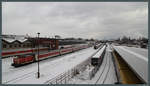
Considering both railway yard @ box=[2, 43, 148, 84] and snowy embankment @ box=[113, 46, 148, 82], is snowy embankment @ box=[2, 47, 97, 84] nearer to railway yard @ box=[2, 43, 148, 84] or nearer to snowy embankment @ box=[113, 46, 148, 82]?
railway yard @ box=[2, 43, 148, 84]

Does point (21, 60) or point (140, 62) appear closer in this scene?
point (140, 62)

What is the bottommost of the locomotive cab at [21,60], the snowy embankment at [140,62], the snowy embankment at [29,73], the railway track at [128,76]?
the snowy embankment at [29,73]

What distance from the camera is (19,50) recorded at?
26922 mm

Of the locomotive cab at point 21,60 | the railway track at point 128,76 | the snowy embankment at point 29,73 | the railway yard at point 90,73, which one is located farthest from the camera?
the locomotive cab at point 21,60

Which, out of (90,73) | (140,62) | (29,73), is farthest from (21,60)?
(140,62)

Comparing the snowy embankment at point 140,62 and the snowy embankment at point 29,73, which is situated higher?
the snowy embankment at point 140,62

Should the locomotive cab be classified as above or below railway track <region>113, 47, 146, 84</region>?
above

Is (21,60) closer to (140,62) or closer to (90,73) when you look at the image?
(90,73)

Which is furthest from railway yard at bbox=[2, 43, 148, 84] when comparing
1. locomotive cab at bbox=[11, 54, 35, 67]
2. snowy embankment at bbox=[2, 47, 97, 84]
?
locomotive cab at bbox=[11, 54, 35, 67]

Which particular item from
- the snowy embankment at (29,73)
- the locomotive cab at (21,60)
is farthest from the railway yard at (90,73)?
the locomotive cab at (21,60)

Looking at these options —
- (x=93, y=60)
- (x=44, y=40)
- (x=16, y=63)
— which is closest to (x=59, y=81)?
(x=93, y=60)

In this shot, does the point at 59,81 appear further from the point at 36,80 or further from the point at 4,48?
the point at 4,48

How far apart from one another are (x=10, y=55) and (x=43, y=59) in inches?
349

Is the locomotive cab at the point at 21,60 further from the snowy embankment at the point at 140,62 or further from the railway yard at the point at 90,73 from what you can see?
the snowy embankment at the point at 140,62
